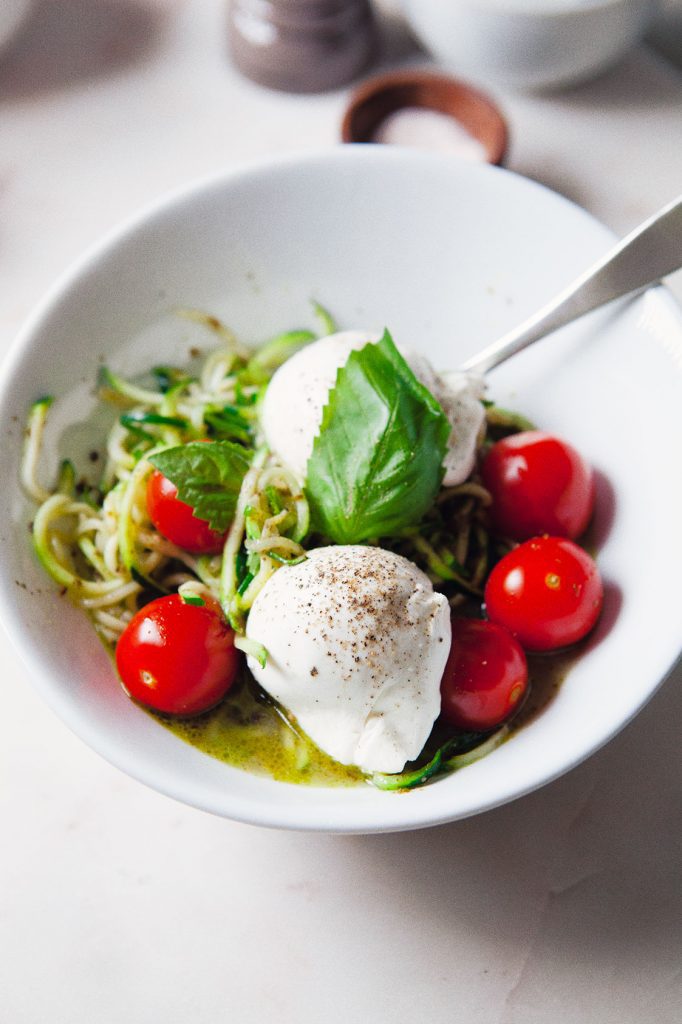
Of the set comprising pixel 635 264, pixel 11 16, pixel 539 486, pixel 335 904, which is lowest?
pixel 335 904

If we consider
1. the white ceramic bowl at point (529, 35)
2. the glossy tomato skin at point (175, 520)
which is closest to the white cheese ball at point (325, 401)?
the glossy tomato skin at point (175, 520)

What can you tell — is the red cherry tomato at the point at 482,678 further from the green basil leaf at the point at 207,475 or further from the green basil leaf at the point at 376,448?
the green basil leaf at the point at 207,475

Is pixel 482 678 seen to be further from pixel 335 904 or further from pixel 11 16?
pixel 11 16

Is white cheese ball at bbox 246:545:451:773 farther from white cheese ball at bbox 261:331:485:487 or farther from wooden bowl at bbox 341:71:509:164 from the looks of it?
wooden bowl at bbox 341:71:509:164

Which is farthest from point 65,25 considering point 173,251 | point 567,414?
point 567,414

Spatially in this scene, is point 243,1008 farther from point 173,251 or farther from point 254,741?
point 173,251

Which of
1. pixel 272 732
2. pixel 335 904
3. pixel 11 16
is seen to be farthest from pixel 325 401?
pixel 11 16

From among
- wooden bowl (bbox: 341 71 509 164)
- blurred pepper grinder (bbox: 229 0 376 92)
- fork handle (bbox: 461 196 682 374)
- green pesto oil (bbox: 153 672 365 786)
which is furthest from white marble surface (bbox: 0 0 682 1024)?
blurred pepper grinder (bbox: 229 0 376 92)
